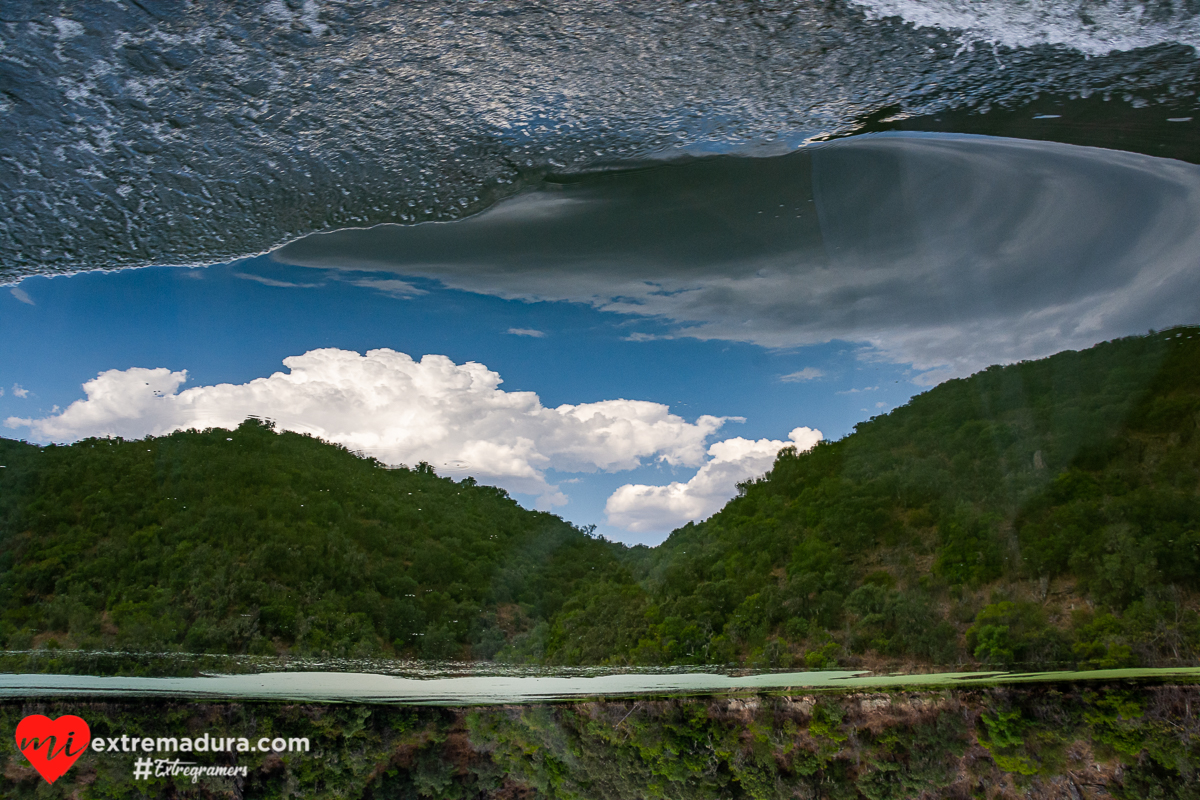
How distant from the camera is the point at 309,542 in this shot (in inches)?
429

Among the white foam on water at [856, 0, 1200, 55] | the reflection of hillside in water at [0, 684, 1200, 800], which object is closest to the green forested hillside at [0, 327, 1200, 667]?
the reflection of hillside in water at [0, 684, 1200, 800]

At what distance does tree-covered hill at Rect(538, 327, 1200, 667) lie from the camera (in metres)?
7.85

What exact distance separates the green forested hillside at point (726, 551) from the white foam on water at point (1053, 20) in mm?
7518

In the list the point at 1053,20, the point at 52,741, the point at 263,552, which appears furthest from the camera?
the point at 263,552

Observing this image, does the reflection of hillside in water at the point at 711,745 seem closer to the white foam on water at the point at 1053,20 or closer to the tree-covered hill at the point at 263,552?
the tree-covered hill at the point at 263,552

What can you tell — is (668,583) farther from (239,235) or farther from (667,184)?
(239,235)

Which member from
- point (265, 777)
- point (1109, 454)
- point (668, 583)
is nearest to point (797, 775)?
point (668, 583)

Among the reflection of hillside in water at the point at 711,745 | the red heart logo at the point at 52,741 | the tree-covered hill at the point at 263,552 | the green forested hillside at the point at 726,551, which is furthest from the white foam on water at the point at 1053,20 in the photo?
the red heart logo at the point at 52,741

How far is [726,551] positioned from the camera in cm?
1045

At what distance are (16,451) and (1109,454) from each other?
2284 cm

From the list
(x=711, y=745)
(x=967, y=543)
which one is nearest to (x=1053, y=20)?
(x=711, y=745)

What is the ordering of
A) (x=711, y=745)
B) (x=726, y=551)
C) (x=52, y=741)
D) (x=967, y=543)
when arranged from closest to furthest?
(x=711, y=745), (x=52, y=741), (x=967, y=543), (x=726, y=551)

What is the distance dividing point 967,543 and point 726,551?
12.2 ft

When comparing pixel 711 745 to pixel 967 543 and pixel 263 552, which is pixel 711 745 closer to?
pixel 967 543
